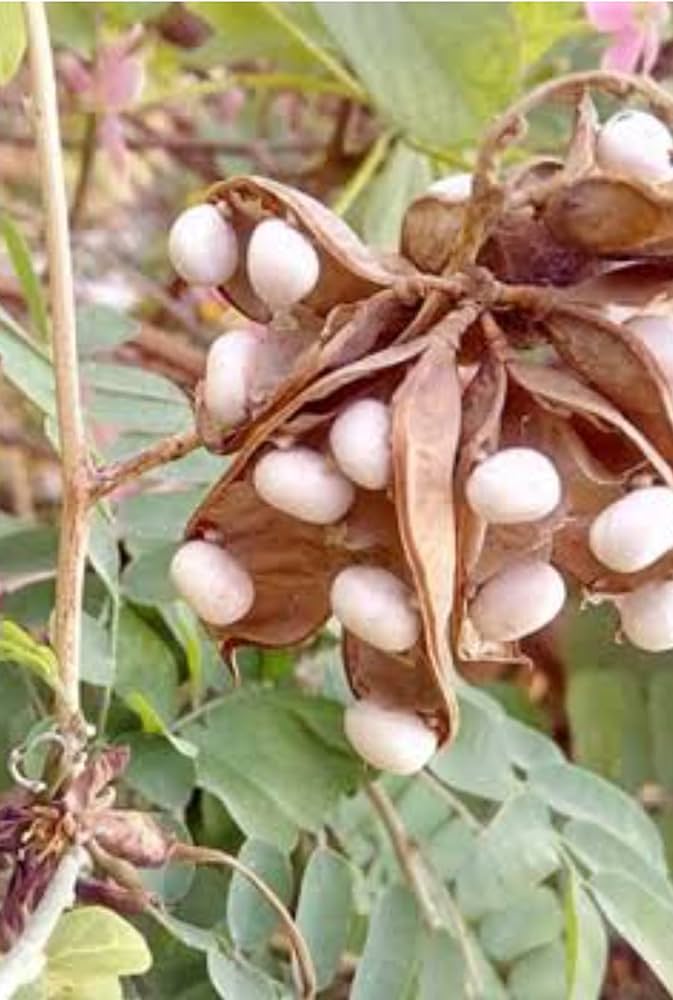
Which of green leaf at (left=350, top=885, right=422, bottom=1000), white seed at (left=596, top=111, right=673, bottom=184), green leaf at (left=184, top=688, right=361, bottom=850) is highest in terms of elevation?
white seed at (left=596, top=111, right=673, bottom=184)

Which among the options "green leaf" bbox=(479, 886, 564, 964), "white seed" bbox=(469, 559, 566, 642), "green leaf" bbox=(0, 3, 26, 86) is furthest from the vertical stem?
"green leaf" bbox=(479, 886, 564, 964)

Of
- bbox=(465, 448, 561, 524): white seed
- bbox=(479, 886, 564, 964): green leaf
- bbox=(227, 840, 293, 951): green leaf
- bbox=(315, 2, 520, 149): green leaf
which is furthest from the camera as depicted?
bbox=(315, 2, 520, 149): green leaf

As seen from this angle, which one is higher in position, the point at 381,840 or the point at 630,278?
the point at 630,278

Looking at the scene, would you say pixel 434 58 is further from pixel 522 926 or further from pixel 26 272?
pixel 522 926

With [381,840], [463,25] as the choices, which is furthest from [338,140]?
[381,840]

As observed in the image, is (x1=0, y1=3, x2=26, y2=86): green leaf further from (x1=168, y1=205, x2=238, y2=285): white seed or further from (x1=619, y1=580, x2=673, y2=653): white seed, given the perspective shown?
(x1=619, y1=580, x2=673, y2=653): white seed

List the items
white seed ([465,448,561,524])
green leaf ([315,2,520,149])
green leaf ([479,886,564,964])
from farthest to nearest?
green leaf ([315,2,520,149]) → green leaf ([479,886,564,964]) → white seed ([465,448,561,524])

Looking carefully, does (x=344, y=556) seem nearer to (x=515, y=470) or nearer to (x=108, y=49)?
(x=515, y=470)

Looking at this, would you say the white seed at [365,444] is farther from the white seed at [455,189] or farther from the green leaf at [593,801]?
the green leaf at [593,801]
